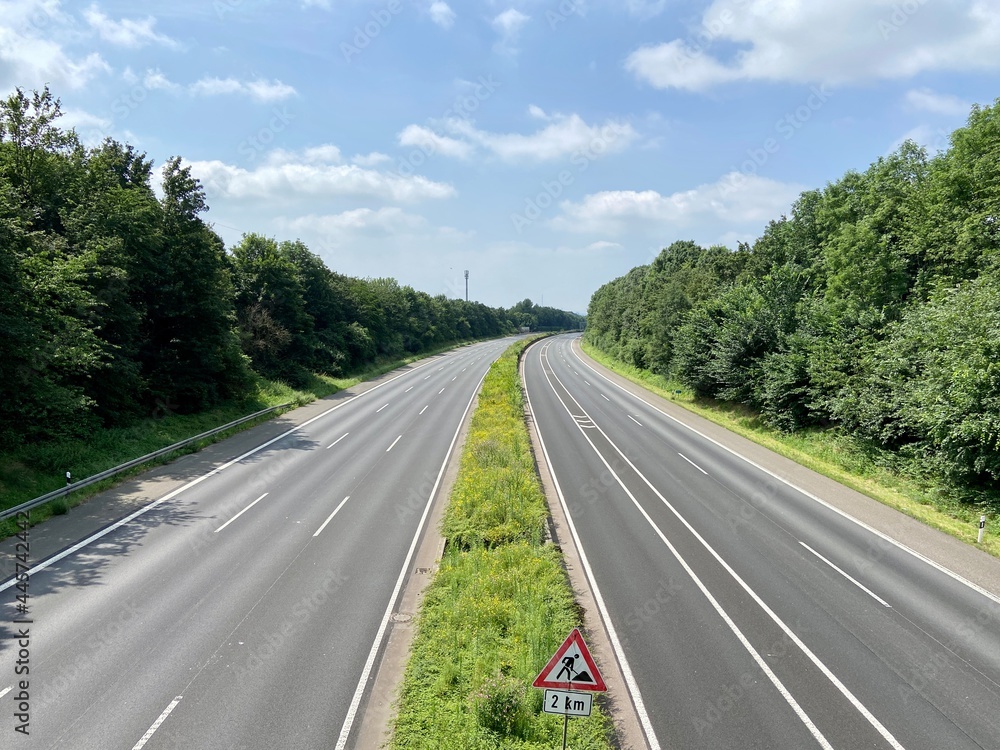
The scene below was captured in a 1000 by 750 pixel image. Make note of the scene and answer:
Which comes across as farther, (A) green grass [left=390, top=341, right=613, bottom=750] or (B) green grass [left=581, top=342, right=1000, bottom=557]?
(B) green grass [left=581, top=342, right=1000, bottom=557]

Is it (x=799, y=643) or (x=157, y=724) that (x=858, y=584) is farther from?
(x=157, y=724)

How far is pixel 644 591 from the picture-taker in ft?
39.9

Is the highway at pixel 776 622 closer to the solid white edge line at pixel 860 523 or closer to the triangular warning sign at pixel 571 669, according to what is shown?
the solid white edge line at pixel 860 523

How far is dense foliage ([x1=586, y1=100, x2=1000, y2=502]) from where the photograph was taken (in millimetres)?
17797

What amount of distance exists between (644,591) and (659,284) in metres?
53.6

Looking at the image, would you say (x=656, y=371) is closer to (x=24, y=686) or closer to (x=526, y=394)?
(x=526, y=394)

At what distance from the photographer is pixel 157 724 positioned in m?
7.59

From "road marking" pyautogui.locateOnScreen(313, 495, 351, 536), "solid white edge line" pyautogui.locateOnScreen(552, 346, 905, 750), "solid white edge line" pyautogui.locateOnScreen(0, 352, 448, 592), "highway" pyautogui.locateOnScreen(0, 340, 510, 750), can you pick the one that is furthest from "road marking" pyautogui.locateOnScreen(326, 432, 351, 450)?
"solid white edge line" pyautogui.locateOnScreen(552, 346, 905, 750)

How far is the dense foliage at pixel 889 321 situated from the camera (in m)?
17.8

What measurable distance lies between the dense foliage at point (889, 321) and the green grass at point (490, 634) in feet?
46.3

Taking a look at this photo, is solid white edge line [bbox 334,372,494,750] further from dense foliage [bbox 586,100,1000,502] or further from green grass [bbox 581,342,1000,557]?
dense foliage [bbox 586,100,1000,502]

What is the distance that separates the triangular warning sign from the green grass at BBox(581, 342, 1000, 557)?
15.2 meters

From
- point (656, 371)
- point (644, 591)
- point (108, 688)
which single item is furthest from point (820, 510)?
point (656, 371)

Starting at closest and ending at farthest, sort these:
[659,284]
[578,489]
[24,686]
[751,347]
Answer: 1. [24,686]
2. [578,489]
3. [751,347]
4. [659,284]
